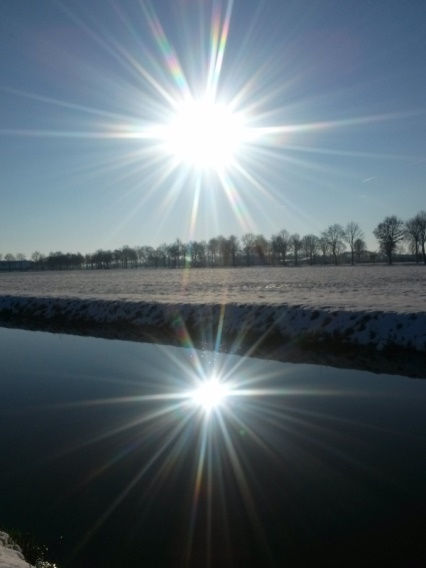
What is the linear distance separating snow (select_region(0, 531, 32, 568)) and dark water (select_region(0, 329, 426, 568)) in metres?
0.37

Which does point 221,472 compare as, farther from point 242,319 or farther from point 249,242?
point 249,242

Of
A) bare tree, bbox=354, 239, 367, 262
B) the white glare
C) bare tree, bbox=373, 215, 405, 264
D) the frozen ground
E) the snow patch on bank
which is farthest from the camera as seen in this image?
bare tree, bbox=354, 239, 367, 262

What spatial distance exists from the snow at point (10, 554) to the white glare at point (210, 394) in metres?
5.50

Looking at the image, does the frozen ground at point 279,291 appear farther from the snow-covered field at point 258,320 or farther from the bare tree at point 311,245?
the bare tree at point 311,245

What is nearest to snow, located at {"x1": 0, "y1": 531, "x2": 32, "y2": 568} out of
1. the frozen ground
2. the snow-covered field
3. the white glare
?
the white glare

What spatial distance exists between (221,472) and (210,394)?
14.9 feet

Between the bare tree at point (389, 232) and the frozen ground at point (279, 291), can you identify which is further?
the bare tree at point (389, 232)

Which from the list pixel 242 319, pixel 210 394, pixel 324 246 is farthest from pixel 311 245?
pixel 210 394

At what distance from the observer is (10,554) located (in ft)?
16.0

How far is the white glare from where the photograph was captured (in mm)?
10828

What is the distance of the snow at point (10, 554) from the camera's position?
448 cm

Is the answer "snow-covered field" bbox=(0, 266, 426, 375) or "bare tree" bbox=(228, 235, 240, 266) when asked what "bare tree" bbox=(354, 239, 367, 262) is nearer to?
"bare tree" bbox=(228, 235, 240, 266)

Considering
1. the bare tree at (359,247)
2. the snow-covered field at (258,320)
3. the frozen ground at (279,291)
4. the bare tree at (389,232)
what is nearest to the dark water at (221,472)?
the snow-covered field at (258,320)

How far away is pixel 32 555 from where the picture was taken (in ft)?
17.1
